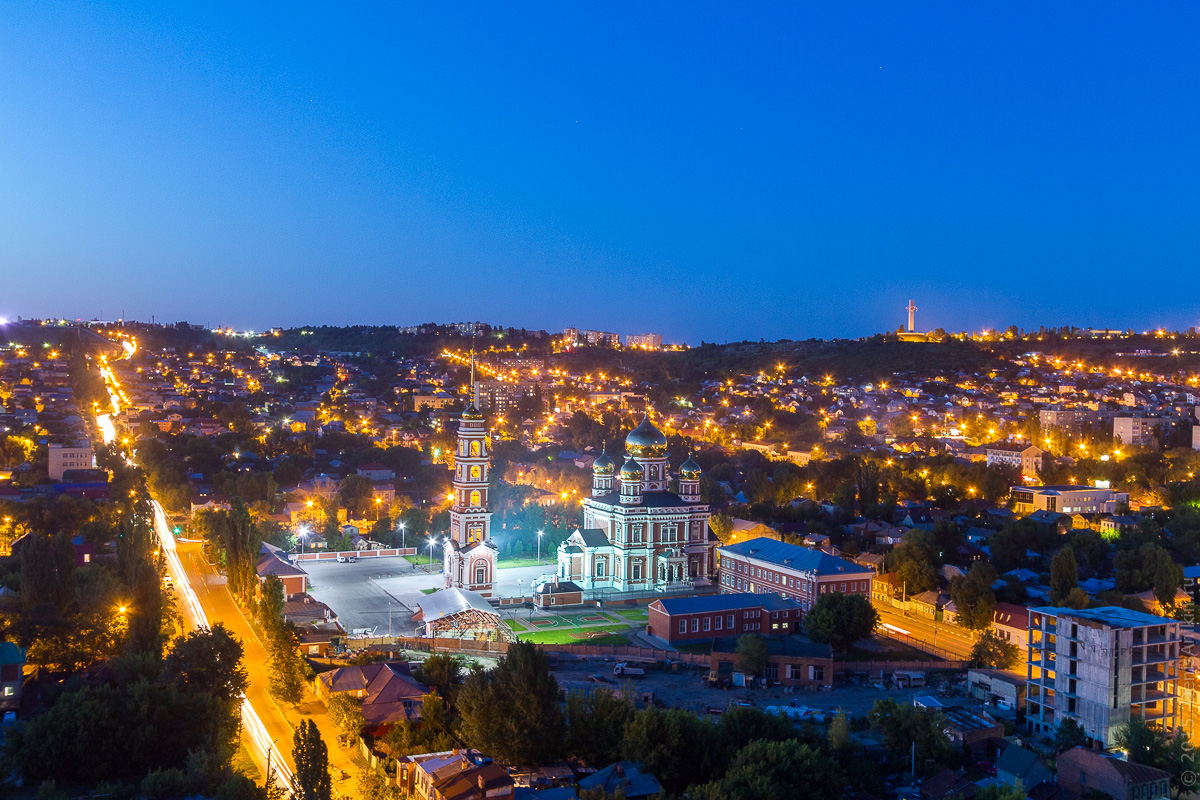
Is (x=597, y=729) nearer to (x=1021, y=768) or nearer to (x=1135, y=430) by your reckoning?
(x=1021, y=768)

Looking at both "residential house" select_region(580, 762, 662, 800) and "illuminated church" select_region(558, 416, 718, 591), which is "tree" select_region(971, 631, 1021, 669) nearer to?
"illuminated church" select_region(558, 416, 718, 591)

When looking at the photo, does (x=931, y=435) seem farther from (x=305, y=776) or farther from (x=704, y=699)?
(x=305, y=776)

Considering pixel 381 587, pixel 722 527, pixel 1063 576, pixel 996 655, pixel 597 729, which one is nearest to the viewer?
pixel 597 729

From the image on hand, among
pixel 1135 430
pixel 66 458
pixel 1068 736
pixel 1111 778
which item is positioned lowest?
pixel 1068 736

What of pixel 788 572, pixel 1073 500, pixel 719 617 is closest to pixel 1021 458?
pixel 1073 500

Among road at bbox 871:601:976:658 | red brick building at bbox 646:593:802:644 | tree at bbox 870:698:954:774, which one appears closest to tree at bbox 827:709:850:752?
tree at bbox 870:698:954:774

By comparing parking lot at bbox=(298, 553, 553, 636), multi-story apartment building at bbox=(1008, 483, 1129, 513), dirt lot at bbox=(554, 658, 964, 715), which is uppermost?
multi-story apartment building at bbox=(1008, 483, 1129, 513)

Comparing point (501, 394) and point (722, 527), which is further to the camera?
point (501, 394)

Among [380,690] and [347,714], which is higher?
[380,690]
